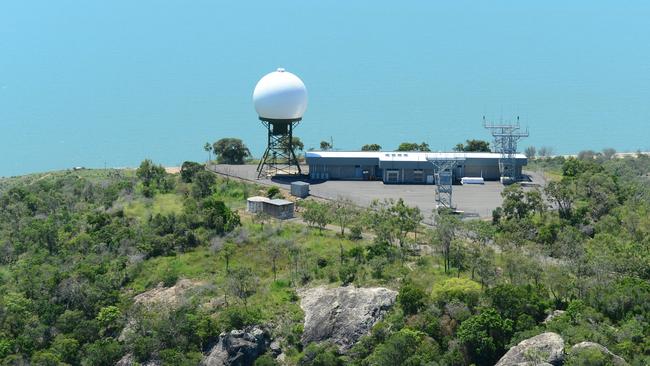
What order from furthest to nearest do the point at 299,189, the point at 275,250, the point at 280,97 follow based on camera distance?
the point at 280,97 → the point at 299,189 → the point at 275,250

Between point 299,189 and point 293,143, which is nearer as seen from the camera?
point 299,189

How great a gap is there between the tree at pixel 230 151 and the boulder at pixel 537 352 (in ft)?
119

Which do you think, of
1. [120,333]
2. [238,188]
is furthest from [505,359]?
[238,188]

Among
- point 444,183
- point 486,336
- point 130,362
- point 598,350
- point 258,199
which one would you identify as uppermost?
point 444,183

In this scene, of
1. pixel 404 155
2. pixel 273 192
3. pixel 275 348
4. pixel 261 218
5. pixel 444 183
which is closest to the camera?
pixel 275 348

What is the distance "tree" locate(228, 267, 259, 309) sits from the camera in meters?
39.9

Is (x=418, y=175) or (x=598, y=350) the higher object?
(x=418, y=175)

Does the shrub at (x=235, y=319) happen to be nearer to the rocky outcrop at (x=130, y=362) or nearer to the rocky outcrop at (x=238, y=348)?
the rocky outcrop at (x=238, y=348)

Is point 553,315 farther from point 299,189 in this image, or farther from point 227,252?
point 299,189

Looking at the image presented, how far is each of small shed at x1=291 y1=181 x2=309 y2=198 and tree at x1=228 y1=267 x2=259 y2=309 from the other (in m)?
13.3

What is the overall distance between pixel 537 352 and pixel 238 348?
12408 mm

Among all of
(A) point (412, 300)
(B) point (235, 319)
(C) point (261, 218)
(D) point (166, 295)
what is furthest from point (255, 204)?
(A) point (412, 300)

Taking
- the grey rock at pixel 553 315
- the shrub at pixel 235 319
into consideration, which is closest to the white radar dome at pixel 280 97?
the shrub at pixel 235 319

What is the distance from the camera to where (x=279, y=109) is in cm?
5853
